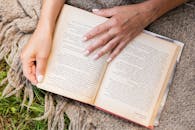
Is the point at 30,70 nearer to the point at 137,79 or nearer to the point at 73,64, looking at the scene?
the point at 73,64

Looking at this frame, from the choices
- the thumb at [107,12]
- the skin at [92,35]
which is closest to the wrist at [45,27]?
the skin at [92,35]

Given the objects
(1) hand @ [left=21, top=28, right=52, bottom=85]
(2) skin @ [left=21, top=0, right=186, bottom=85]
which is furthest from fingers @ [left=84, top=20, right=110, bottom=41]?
(1) hand @ [left=21, top=28, right=52, bottom=85]

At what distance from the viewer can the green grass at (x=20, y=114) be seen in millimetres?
1305

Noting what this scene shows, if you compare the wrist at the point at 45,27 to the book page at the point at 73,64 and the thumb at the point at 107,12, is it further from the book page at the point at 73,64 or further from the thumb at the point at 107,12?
the thumb at the point at 107,12

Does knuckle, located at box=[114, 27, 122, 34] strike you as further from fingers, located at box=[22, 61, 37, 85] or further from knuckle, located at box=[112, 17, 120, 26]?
fingers, located at box=[22, 61, 37, 85]

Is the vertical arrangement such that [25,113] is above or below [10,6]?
below

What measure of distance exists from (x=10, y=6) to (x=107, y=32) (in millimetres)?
295

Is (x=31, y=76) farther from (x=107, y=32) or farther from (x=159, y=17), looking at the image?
(x=159, y=17)

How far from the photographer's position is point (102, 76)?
1.29 meters

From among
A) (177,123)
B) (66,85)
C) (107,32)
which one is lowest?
(177,123)

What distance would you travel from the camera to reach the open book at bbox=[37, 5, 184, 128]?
1280 millimetres

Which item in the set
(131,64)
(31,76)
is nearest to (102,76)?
(131,64)

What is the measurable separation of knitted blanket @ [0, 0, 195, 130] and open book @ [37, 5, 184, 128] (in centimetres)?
4

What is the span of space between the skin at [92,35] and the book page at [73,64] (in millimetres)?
18
